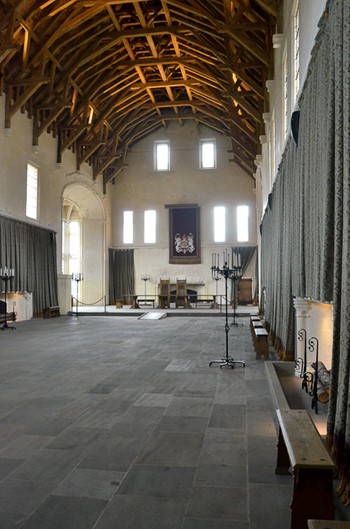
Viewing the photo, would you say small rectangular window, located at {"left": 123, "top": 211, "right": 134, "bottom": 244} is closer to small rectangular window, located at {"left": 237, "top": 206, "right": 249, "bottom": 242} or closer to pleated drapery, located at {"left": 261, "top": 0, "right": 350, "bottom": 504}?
small rectangular window, located at {"left": 237, "top": 206, "right": 249, "bottom": 242}

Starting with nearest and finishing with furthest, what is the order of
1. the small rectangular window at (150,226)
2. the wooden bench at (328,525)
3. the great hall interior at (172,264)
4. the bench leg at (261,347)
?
the wooden bench at (328,525), the great hall interior at (172,264), the bench leg at (261,347), the small rectangular window at (150,226)

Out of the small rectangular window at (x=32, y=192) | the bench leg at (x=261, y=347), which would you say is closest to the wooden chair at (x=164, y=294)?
the small rectangular window at (x=32, y=192)

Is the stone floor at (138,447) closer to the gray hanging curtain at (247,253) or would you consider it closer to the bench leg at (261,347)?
the bench leg at (261,347)

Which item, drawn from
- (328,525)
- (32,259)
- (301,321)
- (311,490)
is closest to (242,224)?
(32,259)

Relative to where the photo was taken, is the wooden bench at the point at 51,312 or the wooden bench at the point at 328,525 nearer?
the wooden bench at the point at 328,525

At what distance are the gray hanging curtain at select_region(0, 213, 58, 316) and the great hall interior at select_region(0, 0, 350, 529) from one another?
0.23 ft

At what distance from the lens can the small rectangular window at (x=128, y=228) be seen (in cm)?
2131

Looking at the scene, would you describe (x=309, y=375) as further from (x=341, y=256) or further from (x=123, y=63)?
(x=123, y=63)

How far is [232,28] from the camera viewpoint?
9664mm

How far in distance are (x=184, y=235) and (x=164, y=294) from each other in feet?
10.8

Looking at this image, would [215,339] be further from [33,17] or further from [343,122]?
[33,17]

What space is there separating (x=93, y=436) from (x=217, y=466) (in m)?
0.95

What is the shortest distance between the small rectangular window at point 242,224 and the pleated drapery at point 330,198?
14851mm

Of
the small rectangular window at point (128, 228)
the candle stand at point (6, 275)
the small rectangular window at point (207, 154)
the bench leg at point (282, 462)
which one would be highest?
the small rectangular window at point (207, 154)
